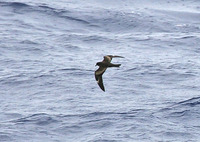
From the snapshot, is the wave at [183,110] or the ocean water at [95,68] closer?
the ocean water at [95,68]

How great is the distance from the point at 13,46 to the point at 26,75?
4.18 meters

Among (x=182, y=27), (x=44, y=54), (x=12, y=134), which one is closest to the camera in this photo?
(x=12, y=134)

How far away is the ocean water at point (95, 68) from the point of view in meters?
24.8

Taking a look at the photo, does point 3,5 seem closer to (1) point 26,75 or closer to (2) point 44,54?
(2) point 44,54

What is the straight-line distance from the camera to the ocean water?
24766 millimetres

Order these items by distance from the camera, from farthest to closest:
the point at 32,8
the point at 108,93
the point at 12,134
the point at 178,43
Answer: the point at 32,8, the point at 178,43, the point at 108,93, the point at 12,134

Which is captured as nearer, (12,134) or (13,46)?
(12,134)

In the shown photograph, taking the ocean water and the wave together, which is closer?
the ocean water

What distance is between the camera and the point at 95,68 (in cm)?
3055

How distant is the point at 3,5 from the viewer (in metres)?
40.5

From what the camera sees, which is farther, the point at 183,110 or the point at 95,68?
the point at 95,68

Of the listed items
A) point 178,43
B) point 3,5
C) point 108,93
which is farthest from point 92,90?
point 3,5

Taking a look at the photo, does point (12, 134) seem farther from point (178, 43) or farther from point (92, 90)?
point (178, 43)

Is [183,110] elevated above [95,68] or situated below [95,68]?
below
